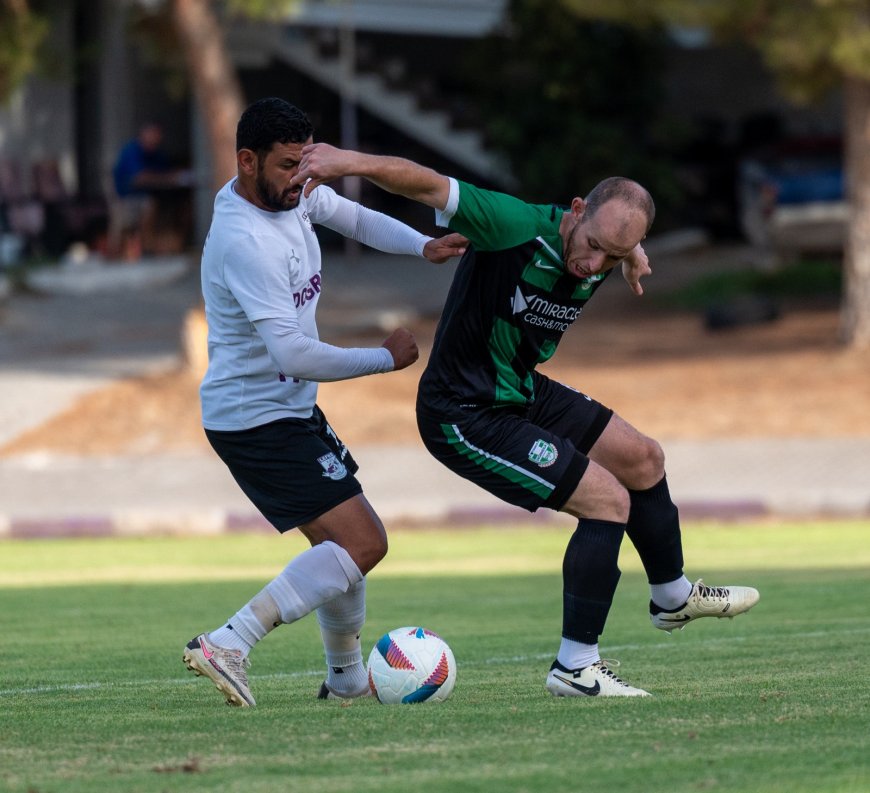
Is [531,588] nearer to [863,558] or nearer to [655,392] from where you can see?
[863,558]

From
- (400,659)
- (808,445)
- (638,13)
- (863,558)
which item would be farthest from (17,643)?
(638,13)

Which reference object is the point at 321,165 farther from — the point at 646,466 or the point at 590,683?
the point at 590,683

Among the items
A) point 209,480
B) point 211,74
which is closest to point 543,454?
point 209,480

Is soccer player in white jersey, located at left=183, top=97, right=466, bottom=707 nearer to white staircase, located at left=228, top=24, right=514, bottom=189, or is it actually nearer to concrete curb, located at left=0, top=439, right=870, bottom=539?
concrete curb, located at left=0, top=439, right=870, bottom=539

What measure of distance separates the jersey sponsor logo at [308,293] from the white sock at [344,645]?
107 centimetres

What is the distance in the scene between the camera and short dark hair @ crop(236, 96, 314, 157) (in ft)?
18.7

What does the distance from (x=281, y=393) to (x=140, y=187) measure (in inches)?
902

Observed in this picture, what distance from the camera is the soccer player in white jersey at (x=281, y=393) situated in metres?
5.72

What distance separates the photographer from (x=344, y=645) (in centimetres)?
620

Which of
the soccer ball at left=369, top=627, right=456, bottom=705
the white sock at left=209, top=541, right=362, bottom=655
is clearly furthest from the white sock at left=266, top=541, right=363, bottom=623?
the soccer ball at left=369, top=627, right=456, bottom=705

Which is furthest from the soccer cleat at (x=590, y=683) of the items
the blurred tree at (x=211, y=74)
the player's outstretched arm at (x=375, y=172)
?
the blurred tree at (x=211, y=74)

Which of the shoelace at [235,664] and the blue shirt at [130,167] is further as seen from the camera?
the blue shirt at [130,167]

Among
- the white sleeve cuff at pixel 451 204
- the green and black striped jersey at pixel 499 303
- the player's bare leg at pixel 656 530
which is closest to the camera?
the white sleeve cuff at pixel 451 204

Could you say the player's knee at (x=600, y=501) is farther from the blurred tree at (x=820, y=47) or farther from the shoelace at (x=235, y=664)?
the blurred tree at (x=820, y=47)
